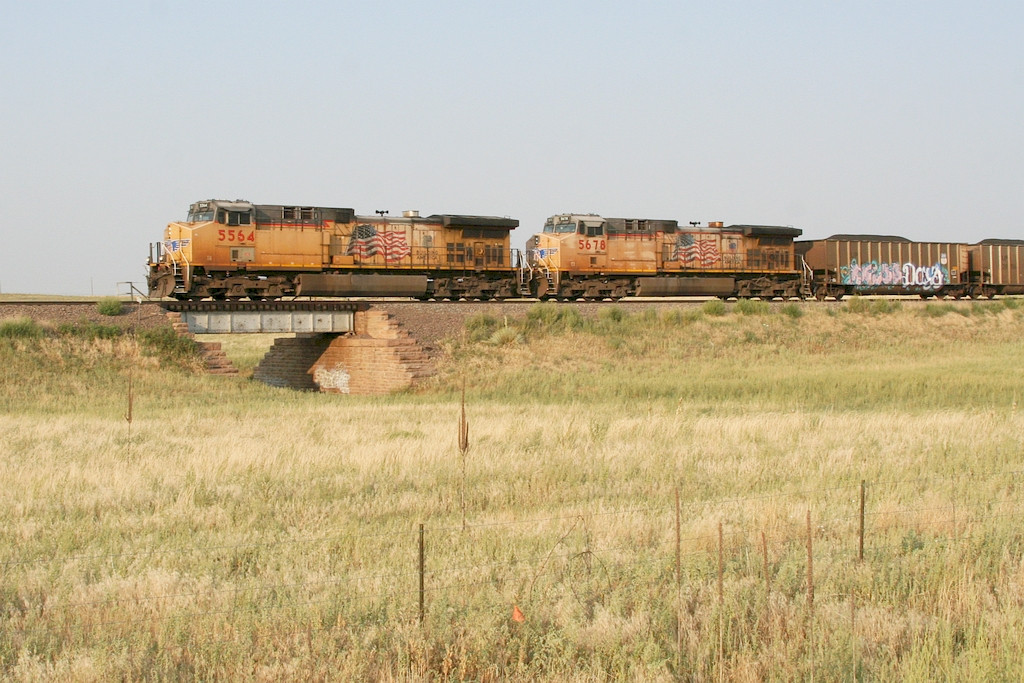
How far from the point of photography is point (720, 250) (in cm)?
3806

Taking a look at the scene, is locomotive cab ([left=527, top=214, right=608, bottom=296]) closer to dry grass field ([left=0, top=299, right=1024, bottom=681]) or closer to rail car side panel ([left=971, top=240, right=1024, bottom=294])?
dry grass field ([left=0, top=299, right=1024, bottom=681])

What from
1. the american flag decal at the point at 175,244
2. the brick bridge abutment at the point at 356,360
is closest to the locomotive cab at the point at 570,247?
the brick bridge abutment at the point at 356,360

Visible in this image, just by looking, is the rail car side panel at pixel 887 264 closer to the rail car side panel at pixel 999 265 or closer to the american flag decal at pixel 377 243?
the rail car side panel at pixel 999 265

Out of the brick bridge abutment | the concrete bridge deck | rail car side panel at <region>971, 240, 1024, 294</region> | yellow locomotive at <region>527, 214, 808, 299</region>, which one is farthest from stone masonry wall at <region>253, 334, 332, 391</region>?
rail car side panel at <region>971, 240, 1024, 294</region>

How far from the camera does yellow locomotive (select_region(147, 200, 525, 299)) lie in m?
29.2

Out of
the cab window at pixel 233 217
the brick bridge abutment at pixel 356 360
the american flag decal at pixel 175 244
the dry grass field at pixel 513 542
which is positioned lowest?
the dry grass field at pixel 513 542

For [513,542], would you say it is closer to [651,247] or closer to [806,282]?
[651,247]

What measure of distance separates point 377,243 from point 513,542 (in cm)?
2376

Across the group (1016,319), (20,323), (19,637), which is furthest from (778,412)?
(1016,319)

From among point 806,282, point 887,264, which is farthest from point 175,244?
point 887,264

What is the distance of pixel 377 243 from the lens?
31.9 metres

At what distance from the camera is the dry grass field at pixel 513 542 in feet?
21.6

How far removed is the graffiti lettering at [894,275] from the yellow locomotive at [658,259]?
2612mm

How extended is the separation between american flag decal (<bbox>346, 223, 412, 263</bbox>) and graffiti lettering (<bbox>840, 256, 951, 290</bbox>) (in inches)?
760
